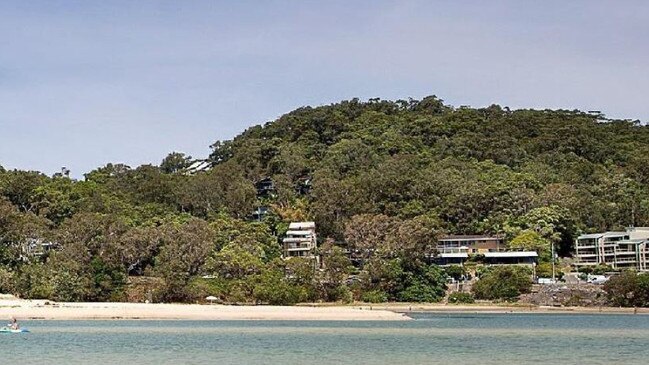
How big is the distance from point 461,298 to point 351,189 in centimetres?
1834

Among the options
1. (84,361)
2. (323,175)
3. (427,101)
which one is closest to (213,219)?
(323,175)

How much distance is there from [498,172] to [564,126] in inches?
756

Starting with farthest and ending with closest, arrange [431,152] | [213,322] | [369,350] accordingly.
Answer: [431,152] < [213,322] < [369,350]

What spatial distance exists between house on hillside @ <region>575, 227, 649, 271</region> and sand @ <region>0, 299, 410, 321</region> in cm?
3102

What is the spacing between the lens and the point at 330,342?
42219 millimetres

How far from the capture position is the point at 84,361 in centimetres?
3331

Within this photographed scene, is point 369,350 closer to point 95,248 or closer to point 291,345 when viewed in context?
point 291,345

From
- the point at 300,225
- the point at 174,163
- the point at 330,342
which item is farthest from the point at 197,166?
the point at 330,342

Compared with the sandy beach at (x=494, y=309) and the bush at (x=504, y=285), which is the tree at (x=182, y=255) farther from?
the bush at (x=504, y=285)

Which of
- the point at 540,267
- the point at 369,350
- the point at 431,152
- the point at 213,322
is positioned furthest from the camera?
the point at 431,152

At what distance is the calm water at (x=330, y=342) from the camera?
114ft

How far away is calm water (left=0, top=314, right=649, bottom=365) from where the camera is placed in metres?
34.7

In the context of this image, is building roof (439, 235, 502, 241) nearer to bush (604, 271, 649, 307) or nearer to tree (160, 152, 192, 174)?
bush (604, 271, 649, 307)

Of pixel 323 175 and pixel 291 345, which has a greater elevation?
pixel 323 175
